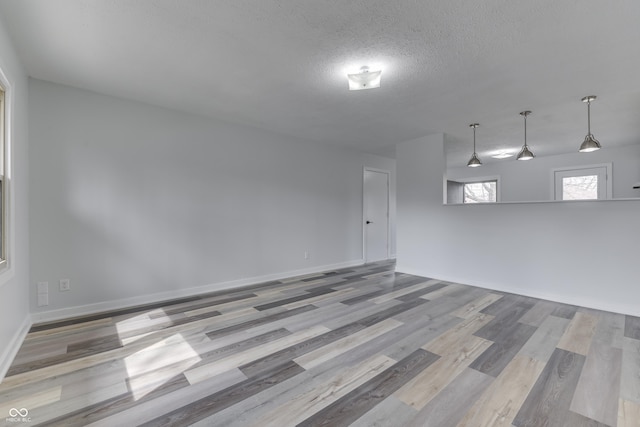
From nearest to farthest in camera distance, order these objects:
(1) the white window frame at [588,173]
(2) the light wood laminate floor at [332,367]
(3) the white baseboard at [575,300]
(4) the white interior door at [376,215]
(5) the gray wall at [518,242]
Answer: (2) the light wood laminate floor at [332,367] → (3) the white baseboard at [575,300] → (5) the gray wall at [518,242] → (1) the white window frame at [588,173] → (4) the white interior door at [376,215]

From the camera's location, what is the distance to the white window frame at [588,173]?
5.34 m

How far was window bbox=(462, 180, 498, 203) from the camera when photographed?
707 cm

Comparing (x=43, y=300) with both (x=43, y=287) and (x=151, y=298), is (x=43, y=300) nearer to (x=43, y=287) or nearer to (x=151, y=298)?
(x=43, y=287)

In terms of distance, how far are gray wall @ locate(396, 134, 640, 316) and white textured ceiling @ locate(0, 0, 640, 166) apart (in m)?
1.24

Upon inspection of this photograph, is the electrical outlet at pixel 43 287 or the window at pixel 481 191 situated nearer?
the electrical outlet at pixel 43 287

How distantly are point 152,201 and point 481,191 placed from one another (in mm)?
7491

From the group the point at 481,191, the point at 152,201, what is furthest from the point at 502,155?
the point at 152,201

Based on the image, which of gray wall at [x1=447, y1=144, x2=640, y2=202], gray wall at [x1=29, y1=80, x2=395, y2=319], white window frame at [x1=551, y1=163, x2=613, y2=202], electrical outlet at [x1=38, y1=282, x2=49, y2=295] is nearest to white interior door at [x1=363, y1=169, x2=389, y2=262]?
gray wall at [x1=29, y1=80, x2=395, y2=319]

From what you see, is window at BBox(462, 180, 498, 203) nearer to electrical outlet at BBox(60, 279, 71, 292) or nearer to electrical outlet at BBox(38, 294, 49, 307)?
→ electrical outlet at BBox(60, 279, 71, 292)

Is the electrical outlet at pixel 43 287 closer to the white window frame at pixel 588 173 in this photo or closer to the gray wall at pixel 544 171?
the gray wall at pixel 544 171

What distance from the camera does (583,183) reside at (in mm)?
5727

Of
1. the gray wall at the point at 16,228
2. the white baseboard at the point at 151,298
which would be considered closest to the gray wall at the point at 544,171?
the white baseboard at the point at 151,298

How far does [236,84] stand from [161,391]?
2645 mm

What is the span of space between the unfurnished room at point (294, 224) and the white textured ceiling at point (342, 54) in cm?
2
